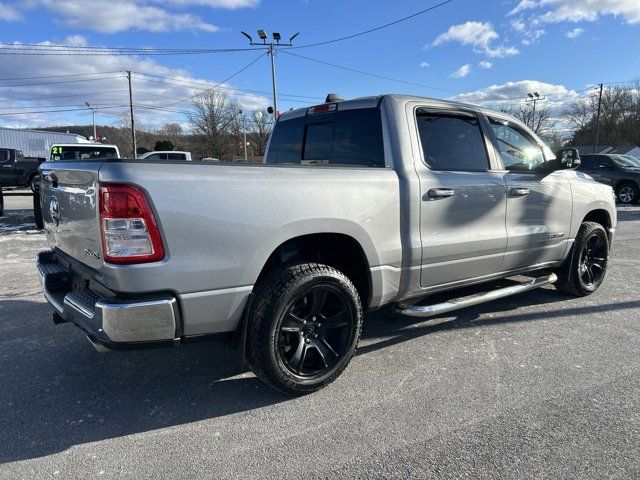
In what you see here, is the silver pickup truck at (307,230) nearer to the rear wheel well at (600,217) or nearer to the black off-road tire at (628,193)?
the rear wheel well at (600,217)

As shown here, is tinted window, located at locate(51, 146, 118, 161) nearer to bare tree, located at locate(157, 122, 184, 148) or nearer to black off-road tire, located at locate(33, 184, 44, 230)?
black off-road tire, located at locate(33, 184, 44, 230)

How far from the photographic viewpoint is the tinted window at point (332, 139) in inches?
137

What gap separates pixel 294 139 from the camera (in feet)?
13.8

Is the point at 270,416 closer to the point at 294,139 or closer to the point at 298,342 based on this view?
the point at 298,342

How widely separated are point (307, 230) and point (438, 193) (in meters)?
1.14

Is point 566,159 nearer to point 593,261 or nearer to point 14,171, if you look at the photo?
point 593,261

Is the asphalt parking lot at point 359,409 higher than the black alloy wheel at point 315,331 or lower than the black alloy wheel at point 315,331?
lower

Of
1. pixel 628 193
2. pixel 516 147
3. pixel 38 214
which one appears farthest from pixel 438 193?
pixel 628 193

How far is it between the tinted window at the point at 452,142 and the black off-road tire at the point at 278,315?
4.24 ft

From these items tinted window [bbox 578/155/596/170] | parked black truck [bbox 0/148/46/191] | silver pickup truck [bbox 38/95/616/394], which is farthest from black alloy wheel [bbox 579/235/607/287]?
parked black truck [bbox 0/148/46/191]

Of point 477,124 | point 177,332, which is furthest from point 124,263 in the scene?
point 477,124

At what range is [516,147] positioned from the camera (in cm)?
430

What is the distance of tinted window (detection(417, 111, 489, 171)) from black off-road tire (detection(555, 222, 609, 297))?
1785 millimetres

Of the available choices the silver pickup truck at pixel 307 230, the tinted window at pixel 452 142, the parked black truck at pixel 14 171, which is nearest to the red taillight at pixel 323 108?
→ the silver pickup truck at pixel 307 230
